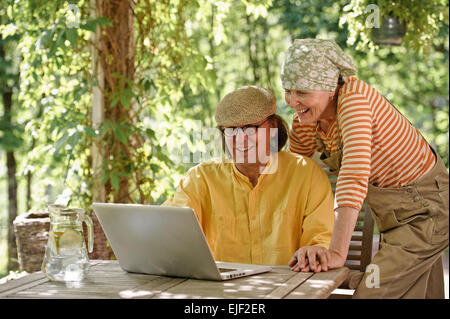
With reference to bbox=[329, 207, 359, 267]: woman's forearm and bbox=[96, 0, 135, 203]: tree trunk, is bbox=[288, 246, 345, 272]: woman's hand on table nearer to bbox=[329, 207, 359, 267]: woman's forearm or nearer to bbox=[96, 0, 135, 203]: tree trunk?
bbox=[329, 207, 359, 267]: woman's forearm

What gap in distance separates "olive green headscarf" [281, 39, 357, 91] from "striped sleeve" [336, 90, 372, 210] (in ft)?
0.29

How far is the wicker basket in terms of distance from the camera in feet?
11.1

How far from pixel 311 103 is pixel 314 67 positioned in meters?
0.10

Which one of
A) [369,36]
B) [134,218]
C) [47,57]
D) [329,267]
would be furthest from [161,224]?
[369,36]

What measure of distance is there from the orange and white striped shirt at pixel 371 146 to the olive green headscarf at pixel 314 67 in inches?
1.7

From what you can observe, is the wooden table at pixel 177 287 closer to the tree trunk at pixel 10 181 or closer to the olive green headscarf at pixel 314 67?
the olive green headscarf at pixel 314 67

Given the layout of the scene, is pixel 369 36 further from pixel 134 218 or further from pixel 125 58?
pixel 134 218

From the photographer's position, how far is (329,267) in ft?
5.51

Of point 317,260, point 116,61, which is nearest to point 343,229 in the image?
point 317,260

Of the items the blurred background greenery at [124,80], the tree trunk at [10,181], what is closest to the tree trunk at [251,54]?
the tree trunk at [10,181]

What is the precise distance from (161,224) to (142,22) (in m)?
2.34

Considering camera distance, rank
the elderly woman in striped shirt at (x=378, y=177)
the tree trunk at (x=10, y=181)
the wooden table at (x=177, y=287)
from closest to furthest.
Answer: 1. the wooden table at (x=177, y=287)
2. the elderly woman in striped shirt at (x=378, y=177)
3. the tree trunk at (x=10, y=181)

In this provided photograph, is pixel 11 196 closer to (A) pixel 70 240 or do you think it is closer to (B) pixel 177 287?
(A) pixel 70 240

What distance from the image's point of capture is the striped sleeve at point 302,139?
2.12 metres
